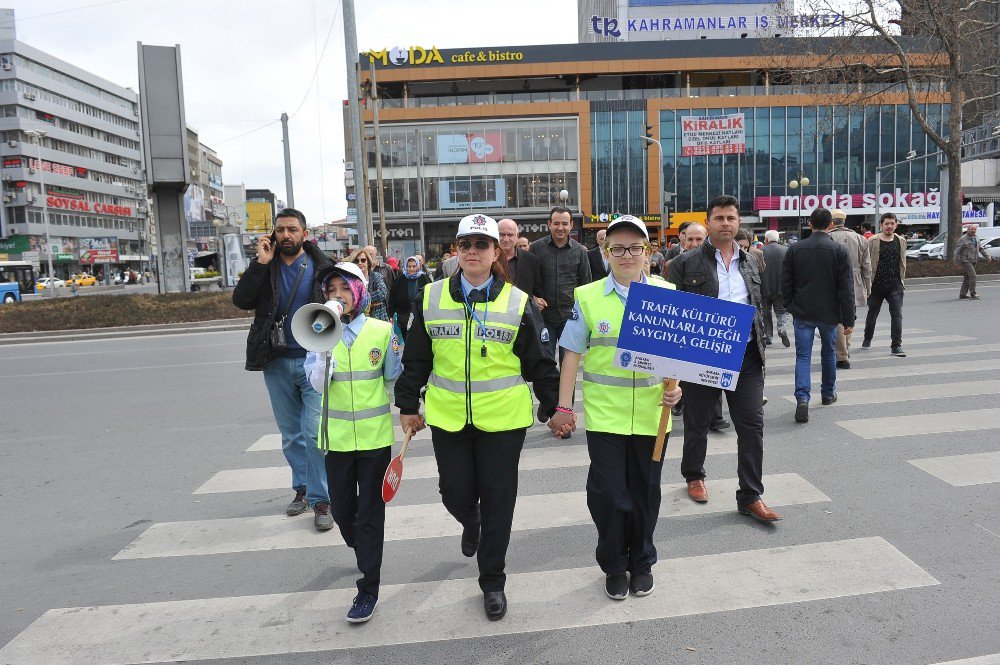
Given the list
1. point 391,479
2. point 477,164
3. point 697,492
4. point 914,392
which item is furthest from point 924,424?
point 477,164

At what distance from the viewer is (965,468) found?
16.5 ft

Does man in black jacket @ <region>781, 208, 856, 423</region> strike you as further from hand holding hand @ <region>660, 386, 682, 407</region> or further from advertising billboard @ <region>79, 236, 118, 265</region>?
advertising billboard @ <region>79, 236, 118, 265</region>

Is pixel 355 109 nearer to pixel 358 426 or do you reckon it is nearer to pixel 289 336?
pixel 289 336

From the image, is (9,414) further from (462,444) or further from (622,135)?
(622,135)

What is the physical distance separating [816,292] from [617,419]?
4.23 m

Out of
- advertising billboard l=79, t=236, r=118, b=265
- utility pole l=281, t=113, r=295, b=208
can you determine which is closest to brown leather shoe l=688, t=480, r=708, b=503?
utility pole l=281, t=113, r=295, b=208

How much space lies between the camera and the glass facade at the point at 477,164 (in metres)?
51.5

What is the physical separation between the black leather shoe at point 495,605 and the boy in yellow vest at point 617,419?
549 mm

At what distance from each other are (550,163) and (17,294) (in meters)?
35.4

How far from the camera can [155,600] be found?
3.62 m

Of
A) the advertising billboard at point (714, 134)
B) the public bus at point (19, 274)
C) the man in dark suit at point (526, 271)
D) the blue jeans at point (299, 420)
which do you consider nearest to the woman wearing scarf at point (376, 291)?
the man in dark suit at point (526, 271)

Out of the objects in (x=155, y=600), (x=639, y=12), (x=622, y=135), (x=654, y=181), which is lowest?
(x=155, y=600)

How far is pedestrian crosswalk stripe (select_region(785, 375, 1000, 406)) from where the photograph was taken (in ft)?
23.6

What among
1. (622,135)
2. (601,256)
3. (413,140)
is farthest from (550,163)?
(601,256)
